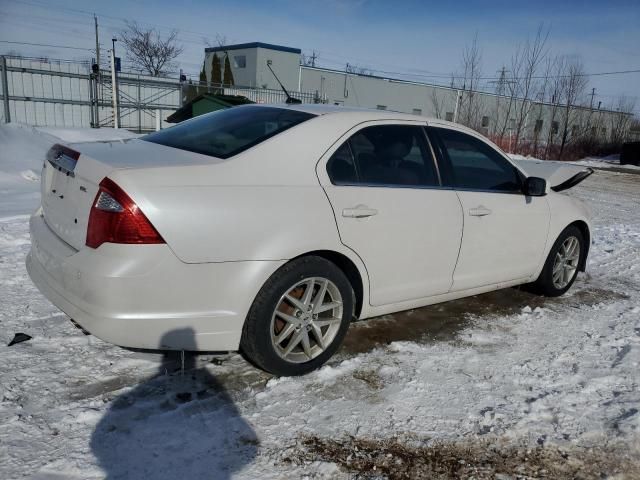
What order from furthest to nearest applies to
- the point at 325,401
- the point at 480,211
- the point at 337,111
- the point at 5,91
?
the point at 5,91, the point at 480,211, the point at 337,111, the point at 325,401

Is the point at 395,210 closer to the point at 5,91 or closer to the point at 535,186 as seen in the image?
the point at 535,186

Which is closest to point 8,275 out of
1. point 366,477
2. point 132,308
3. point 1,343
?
point 1,343

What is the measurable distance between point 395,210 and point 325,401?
1.28m

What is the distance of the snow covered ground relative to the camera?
2480 mm

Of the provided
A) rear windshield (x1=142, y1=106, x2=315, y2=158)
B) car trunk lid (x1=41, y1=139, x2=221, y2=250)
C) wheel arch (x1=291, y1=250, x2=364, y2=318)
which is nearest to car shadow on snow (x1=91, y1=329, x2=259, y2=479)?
car trunk lid (x1=41, y1=139, x2=221, y2=250)

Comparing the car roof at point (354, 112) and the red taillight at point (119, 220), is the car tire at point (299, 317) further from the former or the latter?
the car roof at point (354, 112)

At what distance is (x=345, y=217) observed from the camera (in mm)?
3215

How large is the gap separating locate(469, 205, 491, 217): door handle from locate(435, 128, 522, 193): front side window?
0.17 m

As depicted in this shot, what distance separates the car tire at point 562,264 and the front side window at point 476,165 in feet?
2.93

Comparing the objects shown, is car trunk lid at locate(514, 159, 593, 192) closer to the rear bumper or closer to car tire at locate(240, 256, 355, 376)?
car tire at locate(240, 256, 355, 376)

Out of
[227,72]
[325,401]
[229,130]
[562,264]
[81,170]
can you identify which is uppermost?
[227,72]

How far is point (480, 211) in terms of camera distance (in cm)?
402

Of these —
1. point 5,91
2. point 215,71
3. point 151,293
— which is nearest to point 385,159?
point 151,293

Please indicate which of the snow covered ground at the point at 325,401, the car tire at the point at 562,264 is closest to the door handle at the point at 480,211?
the snow covered ground at the point at 325,401
